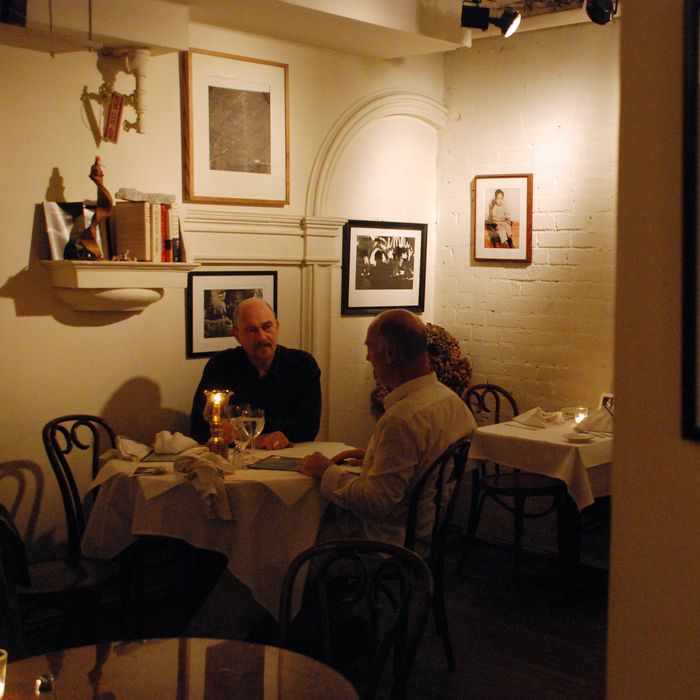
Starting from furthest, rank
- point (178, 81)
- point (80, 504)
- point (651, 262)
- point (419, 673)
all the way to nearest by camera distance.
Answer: point (178, 81) < point (80, 504) < point (419, 673) < point (651, 262)

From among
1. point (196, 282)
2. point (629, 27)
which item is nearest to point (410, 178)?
point (196, 282)

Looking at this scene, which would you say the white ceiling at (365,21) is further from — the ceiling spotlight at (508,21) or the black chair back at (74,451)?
the black chair back at (74,451)

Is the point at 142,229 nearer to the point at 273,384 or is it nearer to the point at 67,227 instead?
the point at 67,227

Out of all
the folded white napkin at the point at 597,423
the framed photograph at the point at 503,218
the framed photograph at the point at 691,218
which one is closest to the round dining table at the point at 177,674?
the framed photograph at the point at 691,218

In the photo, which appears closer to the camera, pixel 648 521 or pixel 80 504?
pixel 648 521

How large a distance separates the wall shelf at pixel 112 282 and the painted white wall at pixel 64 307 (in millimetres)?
116

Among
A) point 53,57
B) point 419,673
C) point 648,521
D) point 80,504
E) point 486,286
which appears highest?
point 53,57

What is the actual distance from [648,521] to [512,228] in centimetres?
357

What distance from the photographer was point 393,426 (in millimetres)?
3242

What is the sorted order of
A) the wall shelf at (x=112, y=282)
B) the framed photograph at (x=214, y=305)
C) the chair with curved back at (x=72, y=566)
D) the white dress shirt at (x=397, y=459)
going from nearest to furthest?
the white dress shirt at (x=397, y=459) → the chair with curved back at (x=72, y=566) → the wall shelf at (x=112, y=282) → the framed photograph at (x=214, y=305)

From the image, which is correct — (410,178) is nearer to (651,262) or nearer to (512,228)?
(512,228)

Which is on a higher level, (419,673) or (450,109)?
(450,109)

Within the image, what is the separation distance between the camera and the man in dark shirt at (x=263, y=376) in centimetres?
429

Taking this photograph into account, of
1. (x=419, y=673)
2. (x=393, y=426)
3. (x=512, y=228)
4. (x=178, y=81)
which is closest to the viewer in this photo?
(x=393, y=426)
